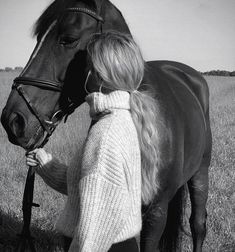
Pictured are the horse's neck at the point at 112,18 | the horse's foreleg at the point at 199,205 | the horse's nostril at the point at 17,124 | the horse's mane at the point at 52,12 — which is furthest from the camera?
the horse's foreleg at the point at 199,205

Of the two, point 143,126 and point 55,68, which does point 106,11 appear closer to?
point 55,68

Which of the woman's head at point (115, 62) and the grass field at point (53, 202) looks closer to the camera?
the woman's head at point (115, 62)

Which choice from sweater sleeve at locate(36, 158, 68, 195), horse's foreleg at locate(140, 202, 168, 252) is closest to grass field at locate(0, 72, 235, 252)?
horse's foreleg at locate(140, 202, 168, 252)

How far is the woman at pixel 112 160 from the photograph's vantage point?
1843mm

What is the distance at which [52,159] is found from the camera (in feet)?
7.48

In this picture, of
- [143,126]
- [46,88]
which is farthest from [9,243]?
[143,126]

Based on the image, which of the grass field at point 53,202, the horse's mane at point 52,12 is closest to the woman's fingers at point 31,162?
the horse's mane at point 52,12

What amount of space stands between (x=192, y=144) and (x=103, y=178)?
155 centimetres

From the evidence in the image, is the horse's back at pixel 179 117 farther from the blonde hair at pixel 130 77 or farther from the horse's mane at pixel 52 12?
the horse's mane at pixel 52 12

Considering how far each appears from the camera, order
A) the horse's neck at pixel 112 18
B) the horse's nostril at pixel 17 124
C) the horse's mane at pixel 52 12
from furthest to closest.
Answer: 1. the horse's neck at pixel 112 18
2. the horse's mane at pixel 52 12
3. the horse's nostril at pixel 17 124

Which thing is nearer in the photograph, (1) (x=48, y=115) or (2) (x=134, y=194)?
(2) (x=134, y=194)

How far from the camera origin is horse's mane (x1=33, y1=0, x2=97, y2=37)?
94.6 inches

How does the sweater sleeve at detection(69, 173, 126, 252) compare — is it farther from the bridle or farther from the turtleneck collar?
the bridle

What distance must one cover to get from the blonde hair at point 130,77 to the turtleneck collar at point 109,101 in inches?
1.4
